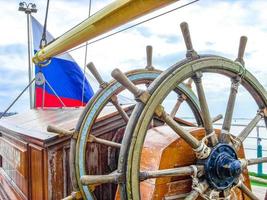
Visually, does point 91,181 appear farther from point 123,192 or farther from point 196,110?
point 196,110

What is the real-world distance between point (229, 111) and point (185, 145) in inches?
10.1

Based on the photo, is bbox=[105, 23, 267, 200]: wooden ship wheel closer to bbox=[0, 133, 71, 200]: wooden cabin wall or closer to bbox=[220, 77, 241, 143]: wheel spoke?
bbox=[220, 77, 241, 143]: wheel spoke

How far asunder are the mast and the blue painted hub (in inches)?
31.8

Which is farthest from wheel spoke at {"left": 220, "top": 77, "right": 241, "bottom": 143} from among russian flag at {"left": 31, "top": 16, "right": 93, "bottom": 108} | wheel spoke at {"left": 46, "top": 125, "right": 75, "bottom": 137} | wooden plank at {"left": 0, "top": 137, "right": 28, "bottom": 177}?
russian flag at {"left": 31, "top": 16, "right": 93, "bottom": 108}

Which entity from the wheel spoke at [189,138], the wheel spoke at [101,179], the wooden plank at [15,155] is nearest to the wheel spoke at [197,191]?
the wheel spoke at [189,138]

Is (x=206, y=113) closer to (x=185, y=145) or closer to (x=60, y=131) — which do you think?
(x=185, y=145)

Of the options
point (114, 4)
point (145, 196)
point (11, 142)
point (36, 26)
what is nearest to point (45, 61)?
point (11, 142)

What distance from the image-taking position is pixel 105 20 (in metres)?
2.35

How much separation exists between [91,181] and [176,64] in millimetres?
571

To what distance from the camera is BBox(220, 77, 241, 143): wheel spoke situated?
5.61ft

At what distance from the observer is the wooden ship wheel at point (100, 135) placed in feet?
6.68

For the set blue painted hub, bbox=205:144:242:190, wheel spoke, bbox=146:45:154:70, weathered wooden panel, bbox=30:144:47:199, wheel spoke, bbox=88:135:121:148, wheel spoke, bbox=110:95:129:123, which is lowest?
weathered wooden panel, bbox=30:144:47:199

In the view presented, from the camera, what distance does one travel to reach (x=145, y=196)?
172cm

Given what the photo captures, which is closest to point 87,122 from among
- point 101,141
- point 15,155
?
point 101,141
